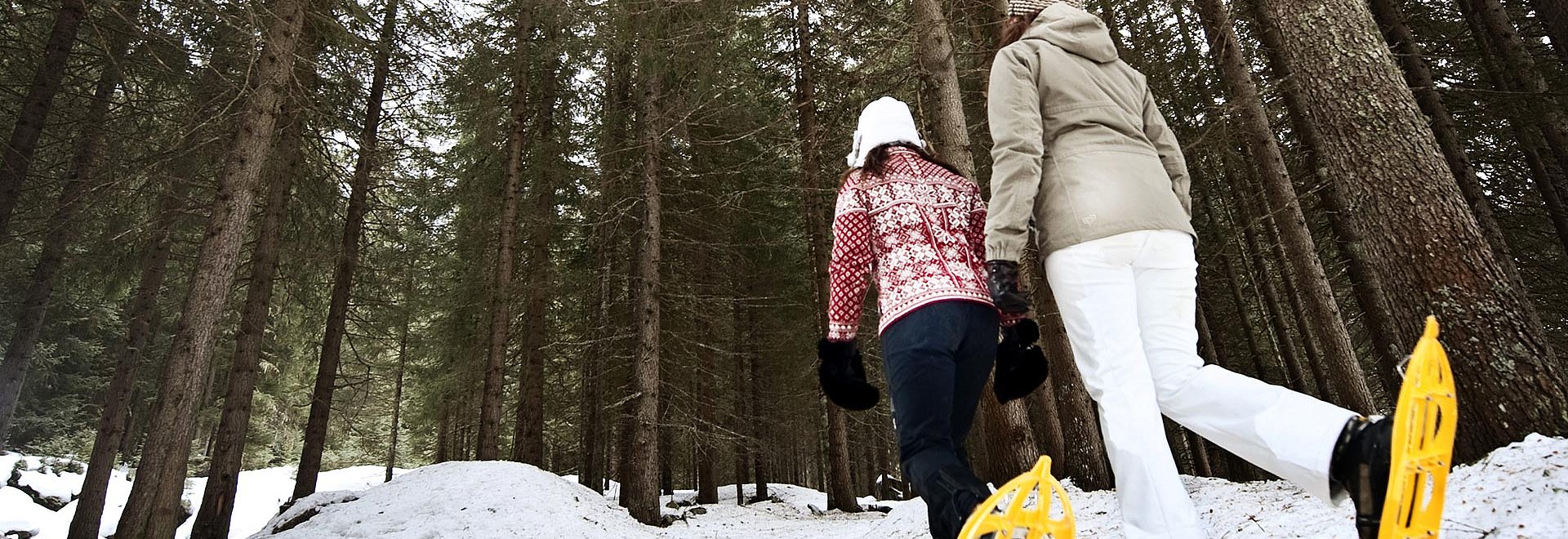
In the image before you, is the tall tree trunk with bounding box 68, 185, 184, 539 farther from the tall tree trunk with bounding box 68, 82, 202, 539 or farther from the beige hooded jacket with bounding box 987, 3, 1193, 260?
the beige hooded jacket with bounding box 987, 3, 1193, 260

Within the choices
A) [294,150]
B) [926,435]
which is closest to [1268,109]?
[926,435]

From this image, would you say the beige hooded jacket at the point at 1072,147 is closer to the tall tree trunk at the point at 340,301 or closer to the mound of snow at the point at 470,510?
the mound of snow at the point at 470,510

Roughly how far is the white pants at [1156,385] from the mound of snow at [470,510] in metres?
7.56

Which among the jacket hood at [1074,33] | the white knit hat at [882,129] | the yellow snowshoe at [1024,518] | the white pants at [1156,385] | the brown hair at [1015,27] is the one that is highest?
the brown hair at [1015,27]

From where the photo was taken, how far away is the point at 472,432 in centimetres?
2370

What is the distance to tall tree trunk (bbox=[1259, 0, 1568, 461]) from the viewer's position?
274 centimetres

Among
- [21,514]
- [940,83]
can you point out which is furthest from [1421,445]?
[21,514]

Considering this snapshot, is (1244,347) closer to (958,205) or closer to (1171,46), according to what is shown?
(1171,46)

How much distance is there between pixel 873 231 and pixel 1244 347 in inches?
759

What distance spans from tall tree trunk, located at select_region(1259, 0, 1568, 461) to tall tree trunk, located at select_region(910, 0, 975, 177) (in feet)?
8.38

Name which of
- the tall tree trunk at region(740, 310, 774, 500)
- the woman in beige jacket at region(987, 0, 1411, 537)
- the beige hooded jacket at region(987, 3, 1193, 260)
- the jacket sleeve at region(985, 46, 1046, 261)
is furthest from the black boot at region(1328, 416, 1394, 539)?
the tall tree trunk at region(740, 310, 774, 500)

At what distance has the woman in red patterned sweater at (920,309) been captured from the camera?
77.5 inches

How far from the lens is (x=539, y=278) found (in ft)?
42.8

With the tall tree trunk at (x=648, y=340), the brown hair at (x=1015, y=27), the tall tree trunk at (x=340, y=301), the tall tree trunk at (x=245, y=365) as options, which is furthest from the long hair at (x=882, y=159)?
the tall tree trunk at (x=340, y=301)
